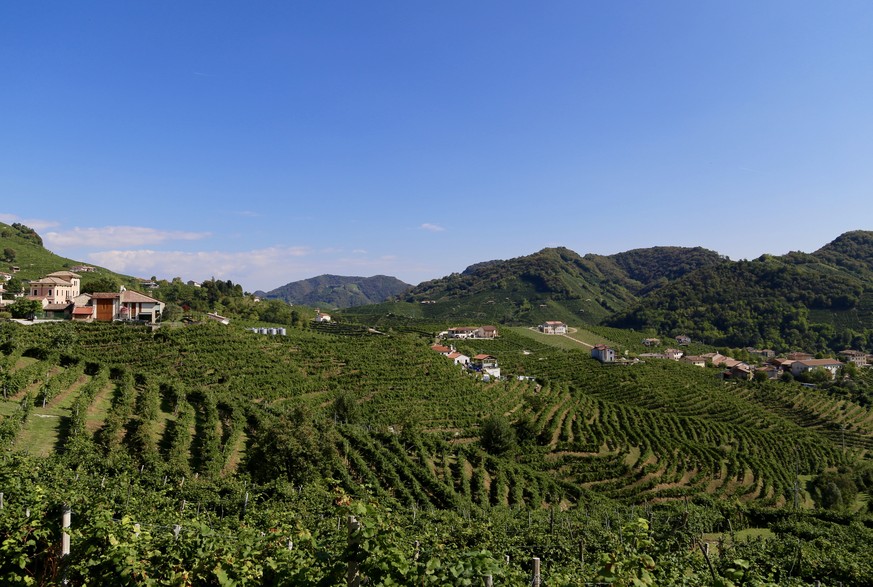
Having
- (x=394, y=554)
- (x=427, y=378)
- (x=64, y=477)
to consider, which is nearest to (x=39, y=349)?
(x=64, y=477)

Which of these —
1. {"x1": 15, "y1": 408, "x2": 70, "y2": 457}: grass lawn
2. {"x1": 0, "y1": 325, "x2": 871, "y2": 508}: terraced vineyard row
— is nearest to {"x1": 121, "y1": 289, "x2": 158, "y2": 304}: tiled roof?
{"x1": 0, "y1": 325, "x2": 871, "y2": 508}: terraced vineyard row

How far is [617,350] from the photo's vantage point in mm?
87188

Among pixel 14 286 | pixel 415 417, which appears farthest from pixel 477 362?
pixel 14 286

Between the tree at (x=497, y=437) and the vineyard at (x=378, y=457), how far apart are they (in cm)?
50

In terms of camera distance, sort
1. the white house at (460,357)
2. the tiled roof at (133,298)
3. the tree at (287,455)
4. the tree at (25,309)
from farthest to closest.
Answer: the white house at (460,357) < the tiled roof at (133,298) < the tree at (25,309) < the tree at (287,455)

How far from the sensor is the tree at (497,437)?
30750mm

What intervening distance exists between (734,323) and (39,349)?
149663 millimetres

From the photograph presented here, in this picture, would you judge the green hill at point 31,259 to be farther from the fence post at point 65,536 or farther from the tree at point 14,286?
the fence post at point 65,536

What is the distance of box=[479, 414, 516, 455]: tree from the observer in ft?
101

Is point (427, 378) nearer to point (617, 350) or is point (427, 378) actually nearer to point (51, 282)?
point (51, 282)

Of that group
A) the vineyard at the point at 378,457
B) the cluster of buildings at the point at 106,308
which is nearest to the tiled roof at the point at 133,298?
the cluster of buildings at the point at 106,308

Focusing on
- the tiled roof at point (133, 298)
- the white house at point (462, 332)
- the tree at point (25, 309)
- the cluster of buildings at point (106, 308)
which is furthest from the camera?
the white house at point (462, 332)

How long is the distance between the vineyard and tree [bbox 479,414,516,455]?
0.50 m

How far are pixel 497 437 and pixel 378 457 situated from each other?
10449mm
